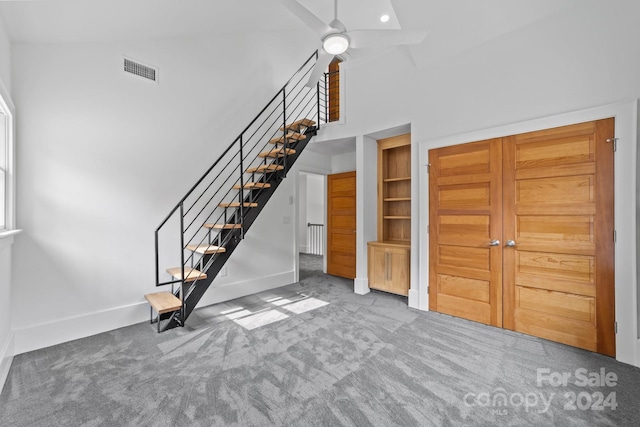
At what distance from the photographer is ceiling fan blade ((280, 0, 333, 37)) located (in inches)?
83.0

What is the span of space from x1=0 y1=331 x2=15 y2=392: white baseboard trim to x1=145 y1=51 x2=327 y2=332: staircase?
105 centimetres

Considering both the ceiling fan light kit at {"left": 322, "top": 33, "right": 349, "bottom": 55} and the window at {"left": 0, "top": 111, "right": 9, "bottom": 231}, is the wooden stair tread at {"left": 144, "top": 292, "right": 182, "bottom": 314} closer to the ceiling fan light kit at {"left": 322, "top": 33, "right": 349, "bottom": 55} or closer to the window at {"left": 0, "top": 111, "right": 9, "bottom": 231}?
the window at {"left": 0, "top": 111, "right": 9, "bottom": 231}

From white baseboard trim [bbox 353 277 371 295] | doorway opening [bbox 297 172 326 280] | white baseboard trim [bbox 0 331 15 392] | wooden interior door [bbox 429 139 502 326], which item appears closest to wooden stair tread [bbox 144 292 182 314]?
white baseboard trim [bbox 0 331 15 392]

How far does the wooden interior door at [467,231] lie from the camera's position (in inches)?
119

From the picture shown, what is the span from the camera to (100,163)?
2992mm

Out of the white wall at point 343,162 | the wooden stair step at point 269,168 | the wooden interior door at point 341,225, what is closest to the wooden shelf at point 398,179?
the wooden interior door at point 341,225

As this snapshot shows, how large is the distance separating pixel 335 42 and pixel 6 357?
3.73m

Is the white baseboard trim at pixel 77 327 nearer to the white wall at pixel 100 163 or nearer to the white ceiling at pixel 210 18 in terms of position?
the white wall at pixel 100 163

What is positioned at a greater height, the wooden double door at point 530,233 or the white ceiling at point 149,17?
the white ceiling at point 149,17

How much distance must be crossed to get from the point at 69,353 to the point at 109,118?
2.39 meters

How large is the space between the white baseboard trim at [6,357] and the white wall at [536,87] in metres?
4.02

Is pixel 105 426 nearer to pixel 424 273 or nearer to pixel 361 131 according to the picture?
pixel 424 273

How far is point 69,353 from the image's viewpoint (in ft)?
8.31

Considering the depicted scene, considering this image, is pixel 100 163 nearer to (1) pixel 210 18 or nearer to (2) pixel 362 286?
(1) pixel 210 18
